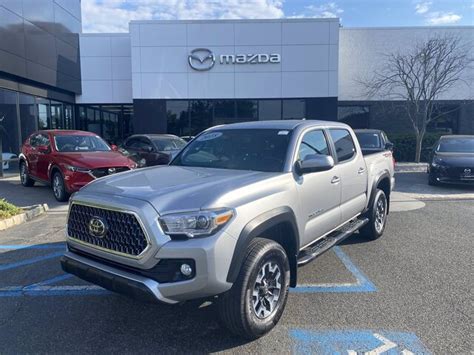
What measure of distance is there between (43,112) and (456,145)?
662 inches

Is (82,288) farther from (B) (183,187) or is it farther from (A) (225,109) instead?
(A) (225,109)

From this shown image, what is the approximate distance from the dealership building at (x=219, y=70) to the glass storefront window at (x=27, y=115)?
0.82 m

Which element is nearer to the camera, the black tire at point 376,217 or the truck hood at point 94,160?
the black tire at point 376,217

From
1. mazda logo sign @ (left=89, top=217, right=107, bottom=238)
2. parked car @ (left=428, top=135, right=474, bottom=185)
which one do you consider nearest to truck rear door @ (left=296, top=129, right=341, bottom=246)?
mazda logo sign @ (left=89, top=217, right=107, bottom=238)

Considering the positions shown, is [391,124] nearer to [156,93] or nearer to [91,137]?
[156,93]

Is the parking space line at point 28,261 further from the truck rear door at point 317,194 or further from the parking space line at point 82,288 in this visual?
the truck rear door at point 317,194

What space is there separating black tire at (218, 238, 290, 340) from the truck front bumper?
0.47 meters

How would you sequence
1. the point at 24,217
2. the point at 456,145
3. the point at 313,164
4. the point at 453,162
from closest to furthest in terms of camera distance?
the point at 313,164 → the point at 24,217 → the point at 453,162 → the point at 456,145

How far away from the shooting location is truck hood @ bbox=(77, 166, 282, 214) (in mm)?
2863

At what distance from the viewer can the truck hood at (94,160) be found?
8805mm

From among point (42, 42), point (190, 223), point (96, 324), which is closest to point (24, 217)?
point (96, 324)

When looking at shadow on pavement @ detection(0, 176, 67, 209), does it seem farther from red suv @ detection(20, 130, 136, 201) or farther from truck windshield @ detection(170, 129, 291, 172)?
truck windshield @ detection(170, 129, 291, 172)

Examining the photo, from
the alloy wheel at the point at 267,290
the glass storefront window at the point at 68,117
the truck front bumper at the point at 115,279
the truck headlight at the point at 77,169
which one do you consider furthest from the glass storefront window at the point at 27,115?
the alloy wheel at the point at 267,290

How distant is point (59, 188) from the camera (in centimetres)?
912
